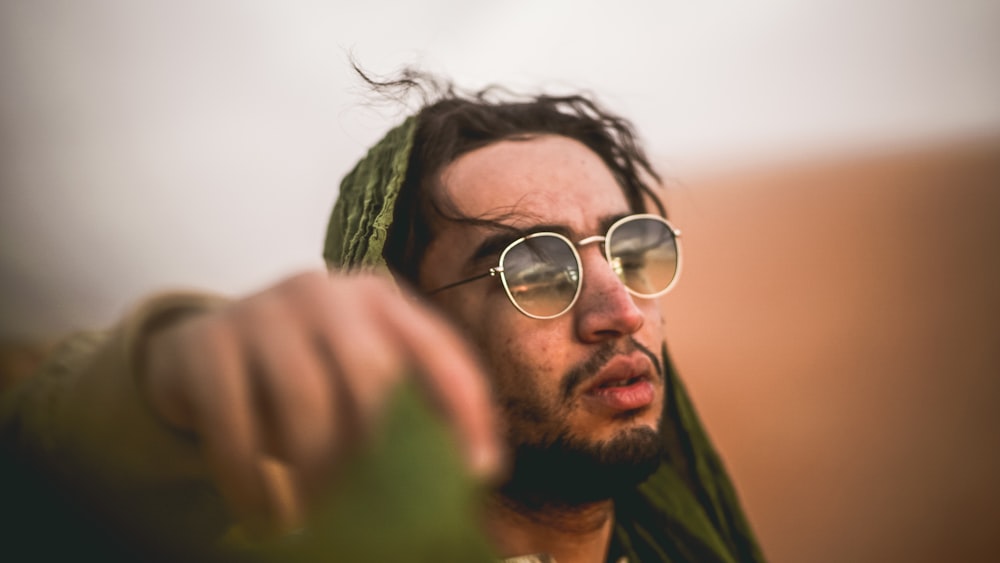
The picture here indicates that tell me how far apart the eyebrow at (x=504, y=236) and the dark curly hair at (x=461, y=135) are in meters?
0.01

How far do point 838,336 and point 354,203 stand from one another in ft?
4.32

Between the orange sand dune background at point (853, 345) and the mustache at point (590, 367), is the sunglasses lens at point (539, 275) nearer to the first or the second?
the mustache at point (590, 367)

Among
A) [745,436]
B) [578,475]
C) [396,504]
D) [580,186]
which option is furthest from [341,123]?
[745,436]

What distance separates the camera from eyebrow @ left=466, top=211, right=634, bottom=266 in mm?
610

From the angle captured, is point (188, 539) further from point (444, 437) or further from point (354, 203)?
point (354, 203)

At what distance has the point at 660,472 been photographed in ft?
2.92

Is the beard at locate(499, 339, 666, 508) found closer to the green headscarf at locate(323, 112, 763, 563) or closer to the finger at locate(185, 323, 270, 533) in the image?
the green headscarf at locate(323, 112, 763, 563)

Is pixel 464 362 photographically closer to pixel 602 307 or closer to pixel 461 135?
pixel 602 307

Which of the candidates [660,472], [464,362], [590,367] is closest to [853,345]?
[660,472]

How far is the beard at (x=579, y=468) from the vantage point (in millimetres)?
581

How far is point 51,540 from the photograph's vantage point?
0.75 ft

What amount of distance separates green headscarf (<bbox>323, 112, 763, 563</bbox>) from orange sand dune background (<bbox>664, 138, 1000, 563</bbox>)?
0.54 metres

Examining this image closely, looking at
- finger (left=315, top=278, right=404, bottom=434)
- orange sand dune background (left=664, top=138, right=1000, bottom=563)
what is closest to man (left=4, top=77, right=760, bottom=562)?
finger (left=315, top=278, right=404, bottom=434)

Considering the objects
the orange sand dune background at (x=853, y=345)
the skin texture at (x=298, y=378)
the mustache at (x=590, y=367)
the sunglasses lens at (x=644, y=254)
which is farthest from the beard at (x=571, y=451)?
the orange sand dune background at (x=853, y=345)
